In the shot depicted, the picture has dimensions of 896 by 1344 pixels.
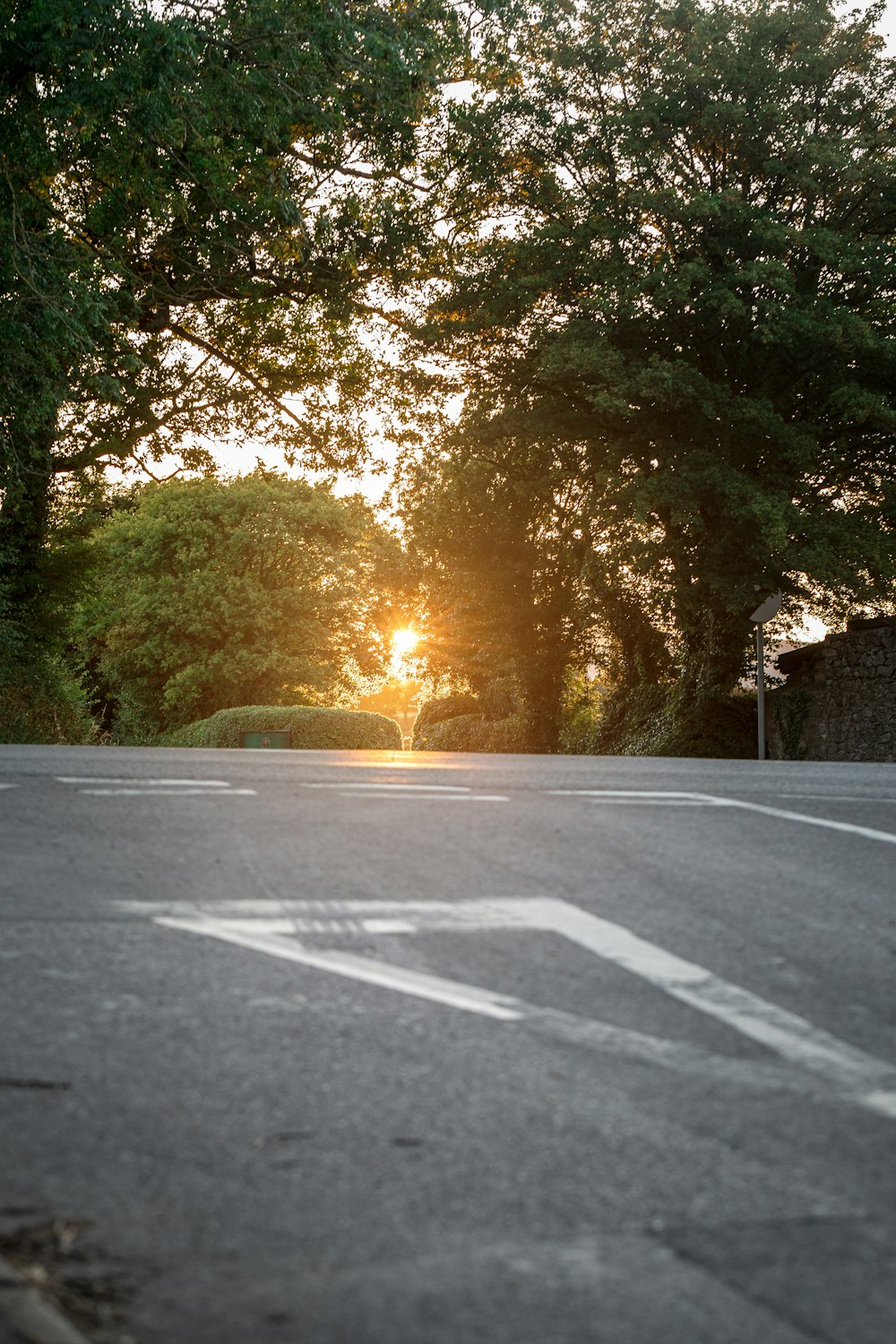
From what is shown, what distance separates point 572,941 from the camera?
577 cm

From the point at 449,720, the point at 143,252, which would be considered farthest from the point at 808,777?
the point at 449,720

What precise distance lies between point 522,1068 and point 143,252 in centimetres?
2409

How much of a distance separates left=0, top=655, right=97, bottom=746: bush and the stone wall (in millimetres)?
Result: 13861

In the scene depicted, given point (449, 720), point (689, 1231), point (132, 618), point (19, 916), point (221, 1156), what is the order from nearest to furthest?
1. point (689, 1231)
2. point (221, 1156)
3. point (19, 916)
4. point (449, 720)
5. point (132, 618)

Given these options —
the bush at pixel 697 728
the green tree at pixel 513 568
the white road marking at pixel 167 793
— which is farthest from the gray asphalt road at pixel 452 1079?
the green tree at pixel 513 568

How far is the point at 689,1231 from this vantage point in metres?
3.27

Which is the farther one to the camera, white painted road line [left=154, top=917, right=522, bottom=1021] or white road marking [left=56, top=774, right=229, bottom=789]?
white road marking [left=56, top=774, right=229, bottom=789]

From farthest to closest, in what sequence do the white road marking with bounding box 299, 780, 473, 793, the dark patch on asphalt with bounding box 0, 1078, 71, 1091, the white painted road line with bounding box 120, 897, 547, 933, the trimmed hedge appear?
the trimmed hedge, the white road marking with bounding box 299, 780, 473, 793, the white painted road line with bounding box 120, 897, 547, 933, the dark patch on asphalt with bounding box 0, 1078, 71, 1091

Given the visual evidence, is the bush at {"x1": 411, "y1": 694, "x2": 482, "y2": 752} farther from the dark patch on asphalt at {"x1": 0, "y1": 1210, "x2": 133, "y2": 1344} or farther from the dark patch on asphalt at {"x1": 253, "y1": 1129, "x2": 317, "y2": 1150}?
the dark patch on asphalt at {"x1": 0, "y1": 1210, "x2": 133, "y2": 1344}

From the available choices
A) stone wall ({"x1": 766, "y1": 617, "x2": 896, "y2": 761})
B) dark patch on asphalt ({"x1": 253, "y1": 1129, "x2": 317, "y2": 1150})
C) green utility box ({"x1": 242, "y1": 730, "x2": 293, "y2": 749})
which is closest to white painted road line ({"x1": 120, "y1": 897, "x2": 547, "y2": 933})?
dark patch on asphalt ({"x1": 253, "y1": 1129, "x2": 317, "y2": 1150})

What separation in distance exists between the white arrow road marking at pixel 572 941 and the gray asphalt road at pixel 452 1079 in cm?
2

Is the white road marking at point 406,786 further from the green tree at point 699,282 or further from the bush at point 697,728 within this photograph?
the bush at point 697,728

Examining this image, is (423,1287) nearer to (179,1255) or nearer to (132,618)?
(179,1255)

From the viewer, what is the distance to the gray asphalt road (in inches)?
117
